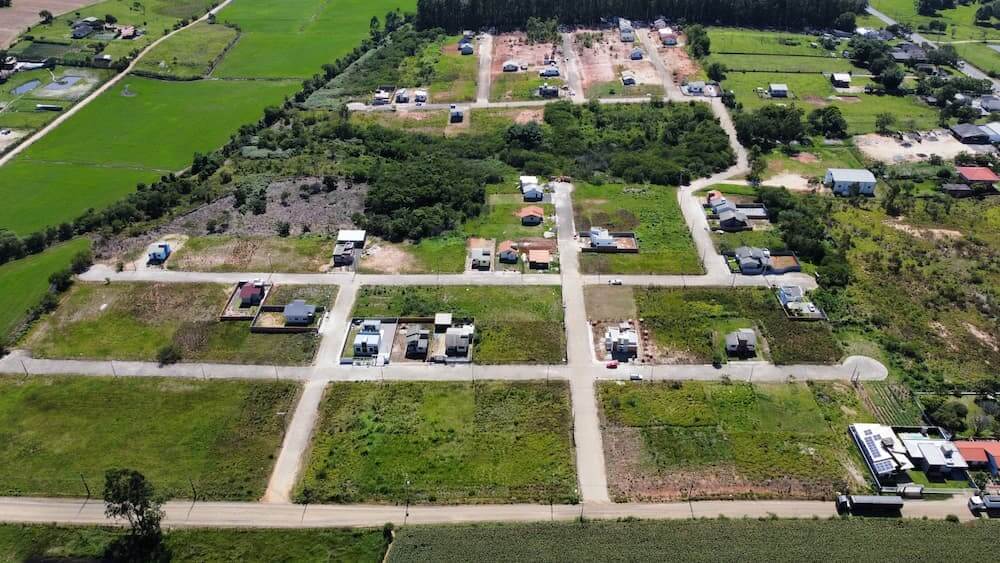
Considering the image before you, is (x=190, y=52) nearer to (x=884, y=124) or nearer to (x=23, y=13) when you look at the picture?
(x=23, y=13)

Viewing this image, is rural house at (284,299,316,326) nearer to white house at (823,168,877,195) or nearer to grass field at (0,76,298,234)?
grass field at (0,76,298,234)

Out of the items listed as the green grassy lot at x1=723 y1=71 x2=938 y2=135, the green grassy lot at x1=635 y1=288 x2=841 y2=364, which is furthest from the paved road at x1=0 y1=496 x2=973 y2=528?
the green grassy lot at x1=723 y1=71 x2=938 y2=135

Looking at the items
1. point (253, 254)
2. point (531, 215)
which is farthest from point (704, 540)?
point (253, 254)

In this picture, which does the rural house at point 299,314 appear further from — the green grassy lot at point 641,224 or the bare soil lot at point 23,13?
the bare soil lot at point 23,13

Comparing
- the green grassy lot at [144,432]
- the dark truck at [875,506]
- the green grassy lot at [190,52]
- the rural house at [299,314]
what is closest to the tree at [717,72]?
the rural house at [299,314]

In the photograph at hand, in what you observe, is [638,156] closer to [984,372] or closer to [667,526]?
[984,372]

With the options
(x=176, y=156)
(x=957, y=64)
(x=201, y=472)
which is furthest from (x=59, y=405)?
(x=957, y=64)
